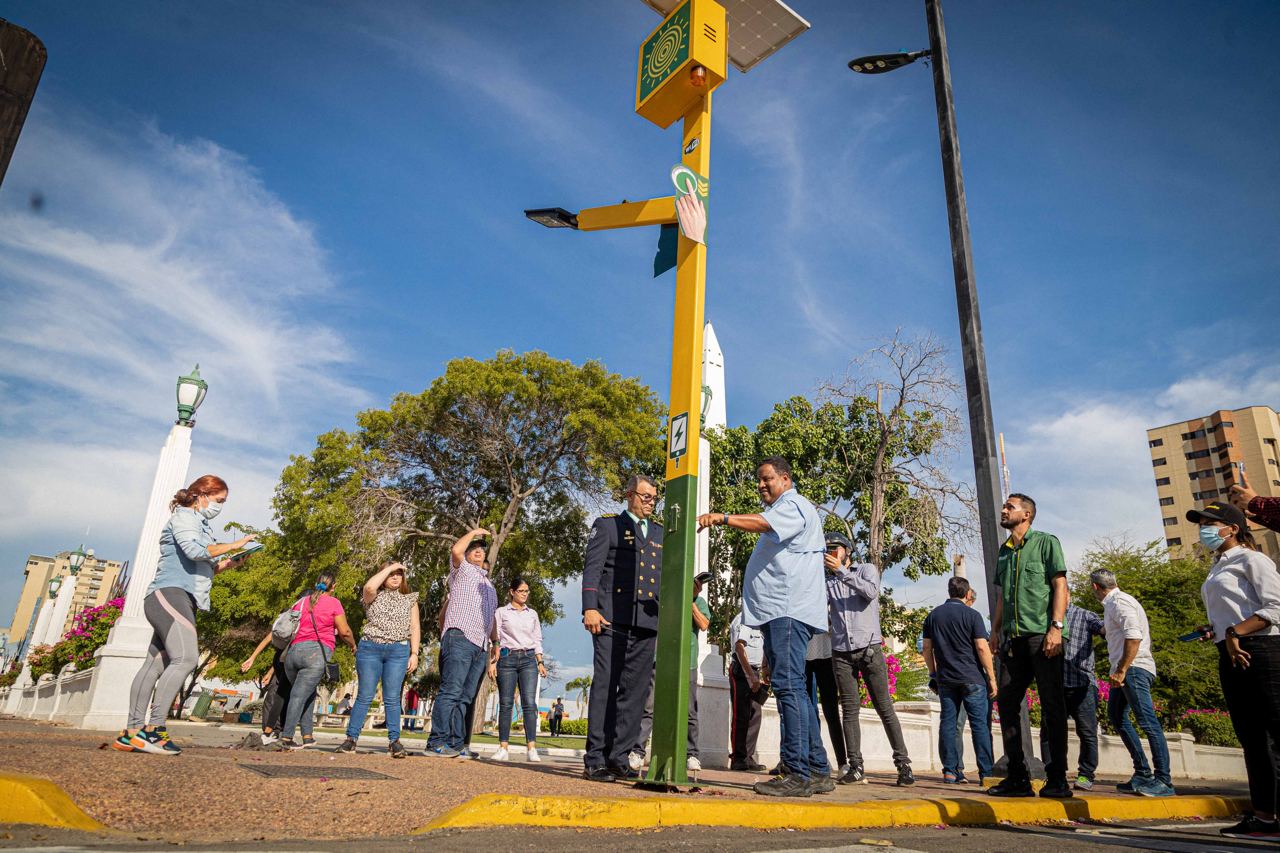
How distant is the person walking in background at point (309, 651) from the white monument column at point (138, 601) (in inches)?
224

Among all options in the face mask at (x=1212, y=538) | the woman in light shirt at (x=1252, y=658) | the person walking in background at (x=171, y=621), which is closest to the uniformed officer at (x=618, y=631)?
the person walking in background at (x=171, y=621)

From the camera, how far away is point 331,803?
3098 millimetres

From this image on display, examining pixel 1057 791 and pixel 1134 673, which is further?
pixel 1134 673

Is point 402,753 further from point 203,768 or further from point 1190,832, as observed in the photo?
point 1190,832

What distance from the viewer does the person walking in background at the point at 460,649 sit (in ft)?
22.7

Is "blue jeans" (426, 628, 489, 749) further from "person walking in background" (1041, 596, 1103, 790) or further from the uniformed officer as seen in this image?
"person walking in background" (1041, 596, 1103, 790)

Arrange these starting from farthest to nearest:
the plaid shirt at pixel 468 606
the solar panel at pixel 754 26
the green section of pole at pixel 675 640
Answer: the plaid shirt at pixel 468 606, the solar panel at pixel 754 26, the green section of pole at pixel 675 640

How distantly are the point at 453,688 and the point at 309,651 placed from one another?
1.33m

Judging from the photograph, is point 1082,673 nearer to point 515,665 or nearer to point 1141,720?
point 1141,720

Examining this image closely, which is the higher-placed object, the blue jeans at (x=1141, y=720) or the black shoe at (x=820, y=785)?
the blue jeans at (x=1141, y=720)

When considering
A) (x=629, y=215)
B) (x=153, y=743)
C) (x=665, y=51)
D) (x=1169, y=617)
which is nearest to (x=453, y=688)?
(x=153, y=743)

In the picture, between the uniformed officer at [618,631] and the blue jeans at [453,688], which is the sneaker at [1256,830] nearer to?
the uniformed officer at [618,631]

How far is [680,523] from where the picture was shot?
425 cm

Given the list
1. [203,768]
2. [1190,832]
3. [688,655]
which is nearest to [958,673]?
[1190,832]
